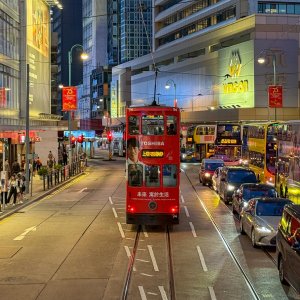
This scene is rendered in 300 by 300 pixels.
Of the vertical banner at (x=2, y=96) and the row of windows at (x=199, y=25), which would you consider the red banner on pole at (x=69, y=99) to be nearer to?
the vertical banner at (x=2, y=96)

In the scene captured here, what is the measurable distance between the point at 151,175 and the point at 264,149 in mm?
15740

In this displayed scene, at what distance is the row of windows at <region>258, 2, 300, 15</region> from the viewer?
74.4 meters

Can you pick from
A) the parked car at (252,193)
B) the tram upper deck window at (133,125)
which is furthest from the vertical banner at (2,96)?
the tram upper deck window at (133,125)

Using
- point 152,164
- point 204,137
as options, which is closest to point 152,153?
point 152,164

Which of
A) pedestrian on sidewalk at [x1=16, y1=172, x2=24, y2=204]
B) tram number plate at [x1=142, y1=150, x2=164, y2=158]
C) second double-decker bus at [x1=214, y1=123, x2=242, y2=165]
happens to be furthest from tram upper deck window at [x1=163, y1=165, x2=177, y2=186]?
second double-decker bus at [x1=214, y1=123, x2=242, y2=165]

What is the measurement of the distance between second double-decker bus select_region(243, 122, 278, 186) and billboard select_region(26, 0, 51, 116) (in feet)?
69.8

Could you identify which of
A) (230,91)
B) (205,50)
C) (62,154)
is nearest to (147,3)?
(205,50)

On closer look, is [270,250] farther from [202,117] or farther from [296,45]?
[202,117]

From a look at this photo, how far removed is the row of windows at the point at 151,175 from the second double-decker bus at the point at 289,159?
771 centimetres

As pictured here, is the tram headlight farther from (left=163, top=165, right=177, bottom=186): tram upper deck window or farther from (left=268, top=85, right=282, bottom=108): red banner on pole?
(left=268, top=85, right=282, bottom=108): red banner on pole

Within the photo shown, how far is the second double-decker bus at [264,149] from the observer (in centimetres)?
3281

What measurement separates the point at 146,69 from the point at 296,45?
135 feet

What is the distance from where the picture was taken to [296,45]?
211 feet

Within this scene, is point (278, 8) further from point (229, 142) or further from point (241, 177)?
point (241, 177)
